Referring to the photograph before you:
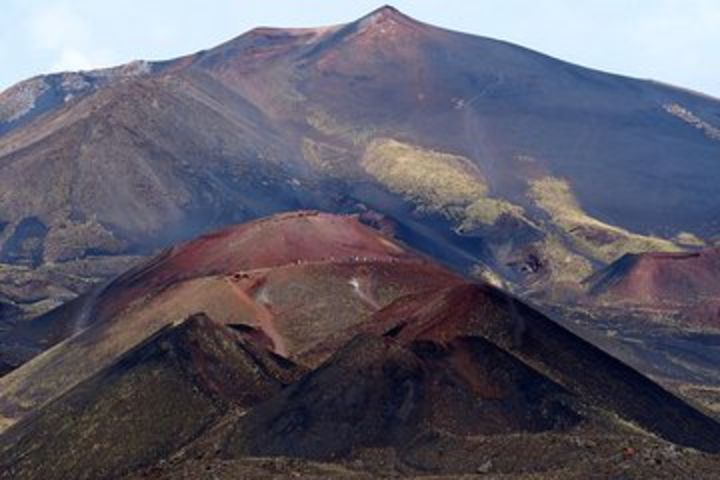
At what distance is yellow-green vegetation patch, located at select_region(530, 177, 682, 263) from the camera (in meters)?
146

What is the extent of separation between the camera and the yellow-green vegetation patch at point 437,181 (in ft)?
488

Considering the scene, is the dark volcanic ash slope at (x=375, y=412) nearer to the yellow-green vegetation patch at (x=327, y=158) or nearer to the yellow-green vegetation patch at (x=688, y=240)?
the yellow-green vegetation patch at (x=688, y=240)

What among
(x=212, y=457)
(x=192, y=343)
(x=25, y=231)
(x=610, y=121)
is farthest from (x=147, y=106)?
(x=212, y=457)

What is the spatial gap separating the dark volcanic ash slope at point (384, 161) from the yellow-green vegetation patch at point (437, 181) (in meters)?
0.28

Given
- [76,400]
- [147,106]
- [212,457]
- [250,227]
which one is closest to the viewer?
[212,457]

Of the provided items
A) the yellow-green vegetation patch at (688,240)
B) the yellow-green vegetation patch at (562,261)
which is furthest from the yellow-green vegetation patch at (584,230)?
the yellow-green vegetation patch at (562,261)

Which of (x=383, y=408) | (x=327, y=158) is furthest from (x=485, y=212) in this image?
(x=383, y=408)

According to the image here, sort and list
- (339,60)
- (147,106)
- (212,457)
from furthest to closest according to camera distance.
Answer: (339,60) → (147,106) → (212,457)

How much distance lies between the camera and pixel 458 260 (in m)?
130

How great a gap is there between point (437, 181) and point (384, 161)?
32.9ft

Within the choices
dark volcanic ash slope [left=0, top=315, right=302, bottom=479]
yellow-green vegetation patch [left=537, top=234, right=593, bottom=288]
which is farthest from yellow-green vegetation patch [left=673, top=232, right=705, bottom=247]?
dark volcanic ash slope [left=0, top=315, right=302, bottom=479]

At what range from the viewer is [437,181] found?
158 m

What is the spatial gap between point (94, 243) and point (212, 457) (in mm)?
91457

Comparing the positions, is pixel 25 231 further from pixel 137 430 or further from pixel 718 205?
pixel 137 430
